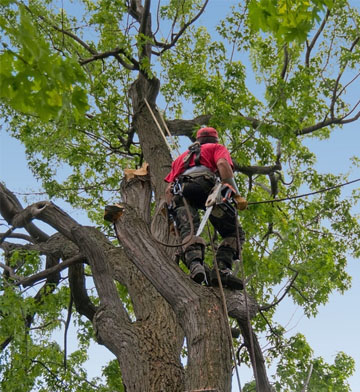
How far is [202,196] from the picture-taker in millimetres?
5547

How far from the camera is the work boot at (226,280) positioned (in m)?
5.03

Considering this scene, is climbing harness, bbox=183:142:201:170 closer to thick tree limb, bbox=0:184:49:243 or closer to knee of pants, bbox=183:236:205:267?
knee of pants, bbox=183:236:205:267

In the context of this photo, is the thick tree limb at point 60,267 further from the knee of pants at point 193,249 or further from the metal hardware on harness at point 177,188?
the knee of pants at point 193,249

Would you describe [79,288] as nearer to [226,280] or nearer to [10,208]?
[10,208]

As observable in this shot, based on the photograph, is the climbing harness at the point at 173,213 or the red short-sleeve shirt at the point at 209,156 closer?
the climbing harness at the point at 173,213

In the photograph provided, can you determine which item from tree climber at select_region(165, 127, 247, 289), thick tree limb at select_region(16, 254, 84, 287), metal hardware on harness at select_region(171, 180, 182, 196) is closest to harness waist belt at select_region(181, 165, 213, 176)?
tree climber at select_region(165, 127, 247, 289)

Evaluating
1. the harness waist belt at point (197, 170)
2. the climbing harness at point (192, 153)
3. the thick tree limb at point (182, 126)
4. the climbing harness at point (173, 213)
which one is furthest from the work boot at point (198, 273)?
the thick tree limb at point (182, 126)

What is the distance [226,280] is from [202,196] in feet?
2.83

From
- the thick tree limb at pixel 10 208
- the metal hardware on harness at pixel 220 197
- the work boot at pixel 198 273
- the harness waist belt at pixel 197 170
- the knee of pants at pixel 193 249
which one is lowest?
the work boot at pixel 198 273

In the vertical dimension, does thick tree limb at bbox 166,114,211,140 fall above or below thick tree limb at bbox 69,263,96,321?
above

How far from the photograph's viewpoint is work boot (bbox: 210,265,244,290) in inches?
198

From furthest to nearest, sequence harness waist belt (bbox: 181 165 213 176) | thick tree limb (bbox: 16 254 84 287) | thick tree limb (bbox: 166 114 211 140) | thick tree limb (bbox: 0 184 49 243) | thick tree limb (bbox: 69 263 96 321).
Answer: thick tree limb (bbox: 166 114 211 140), thick tree limb (bbox: 0 184 49 243), thick tree limb (bbox: 69 263 96 321), thick tree limb (bbox: 16 254 84 287), harness waist belt (bbox: 181 165 213 176)

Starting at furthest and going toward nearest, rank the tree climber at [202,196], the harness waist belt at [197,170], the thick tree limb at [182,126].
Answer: the thick tree limb at [182,126]
the harness waist belt at [197,170]
the tree climber at [202,196]

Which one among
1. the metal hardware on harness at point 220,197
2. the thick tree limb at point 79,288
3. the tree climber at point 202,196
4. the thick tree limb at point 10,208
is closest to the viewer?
the metal hardware on harness at point 220,197
